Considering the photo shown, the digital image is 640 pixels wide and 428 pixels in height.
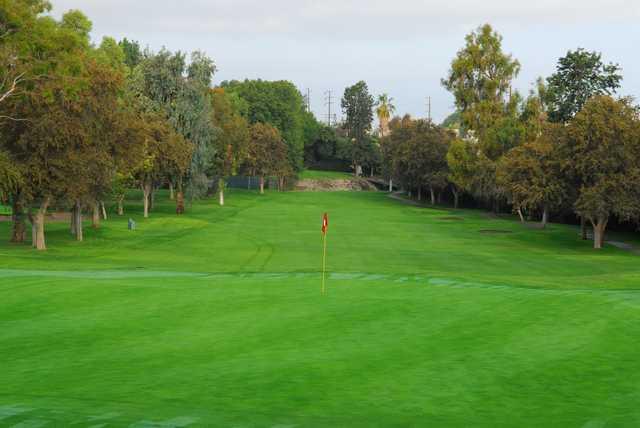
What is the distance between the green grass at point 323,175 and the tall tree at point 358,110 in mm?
8196

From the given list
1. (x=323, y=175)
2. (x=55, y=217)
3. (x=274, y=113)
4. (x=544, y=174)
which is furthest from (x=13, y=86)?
(x=323, y=175)

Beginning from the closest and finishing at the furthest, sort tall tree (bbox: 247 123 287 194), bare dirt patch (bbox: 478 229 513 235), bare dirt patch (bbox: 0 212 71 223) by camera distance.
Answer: bare dirt patch (bbox: 0 212 71 223)
bare dirt patch (bbox: 478 229 513 235)
tall tree (bbox: 247 123 287 194)

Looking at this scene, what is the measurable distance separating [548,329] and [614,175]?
143 feet

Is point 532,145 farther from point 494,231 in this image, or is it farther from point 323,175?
point 323,175

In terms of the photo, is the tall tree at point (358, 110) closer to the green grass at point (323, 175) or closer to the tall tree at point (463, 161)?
the green grass at point (323, 175)

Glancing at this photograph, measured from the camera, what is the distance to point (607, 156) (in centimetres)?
5634

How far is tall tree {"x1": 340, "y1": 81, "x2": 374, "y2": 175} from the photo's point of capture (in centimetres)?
18988

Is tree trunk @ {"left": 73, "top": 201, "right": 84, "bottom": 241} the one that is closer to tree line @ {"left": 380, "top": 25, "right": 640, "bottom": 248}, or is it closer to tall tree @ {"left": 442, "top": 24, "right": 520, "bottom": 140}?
tree line @ {"left": 380, "top": 25, "right": 640, "bottom": 248}

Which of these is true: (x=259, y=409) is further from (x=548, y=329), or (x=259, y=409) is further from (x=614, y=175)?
(x=614, y=175)

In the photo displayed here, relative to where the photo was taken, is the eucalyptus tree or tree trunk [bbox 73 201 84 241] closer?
tree trunk [bbox 73 201 84 241]

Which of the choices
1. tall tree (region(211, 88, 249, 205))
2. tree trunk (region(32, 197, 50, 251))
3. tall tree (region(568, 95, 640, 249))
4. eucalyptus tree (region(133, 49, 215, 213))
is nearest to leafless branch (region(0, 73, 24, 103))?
tree trunk (region(32, 197, 50, 251))

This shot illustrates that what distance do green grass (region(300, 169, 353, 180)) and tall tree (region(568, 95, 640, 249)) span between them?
106393 mm

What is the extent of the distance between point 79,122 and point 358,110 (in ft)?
489

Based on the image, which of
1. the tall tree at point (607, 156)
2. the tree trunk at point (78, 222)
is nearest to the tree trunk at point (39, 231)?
the tree trunk at point (78, 222)
